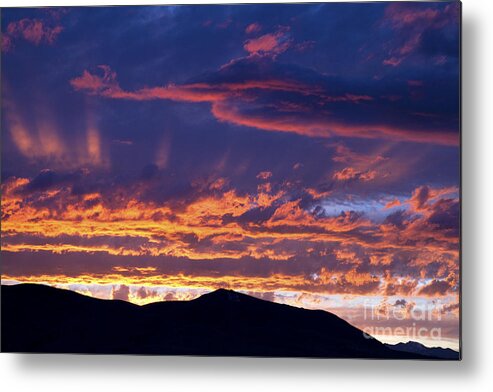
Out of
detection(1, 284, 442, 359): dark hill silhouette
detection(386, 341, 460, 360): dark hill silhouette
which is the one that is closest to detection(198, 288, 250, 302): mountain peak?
detection(1, 284, 442, 359): dark hill silhouette

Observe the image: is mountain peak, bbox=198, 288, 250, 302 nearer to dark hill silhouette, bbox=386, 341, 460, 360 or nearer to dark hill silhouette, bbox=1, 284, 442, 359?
dark hill silhouette, bbox=1, 284, 442, 359

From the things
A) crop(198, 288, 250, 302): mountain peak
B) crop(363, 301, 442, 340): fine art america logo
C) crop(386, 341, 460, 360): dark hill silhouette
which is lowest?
crop(386, 341, 460, 360): dark hill silhouette

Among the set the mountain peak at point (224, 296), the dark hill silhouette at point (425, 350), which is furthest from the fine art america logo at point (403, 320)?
the mountain peak at point (224, 296)

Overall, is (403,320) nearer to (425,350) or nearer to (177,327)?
(425,350)

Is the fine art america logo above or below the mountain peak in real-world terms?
below

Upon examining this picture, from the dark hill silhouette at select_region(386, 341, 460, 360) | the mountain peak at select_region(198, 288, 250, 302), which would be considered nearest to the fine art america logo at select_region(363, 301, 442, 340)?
the dark hill silhouette at select_region(386, 341, 460, 360)

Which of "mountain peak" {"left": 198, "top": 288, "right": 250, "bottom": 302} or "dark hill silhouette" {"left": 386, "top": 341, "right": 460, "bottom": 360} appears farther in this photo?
"mountain peak" {"left": 198, "top": 288, "right": 250, "bottom": 302}
